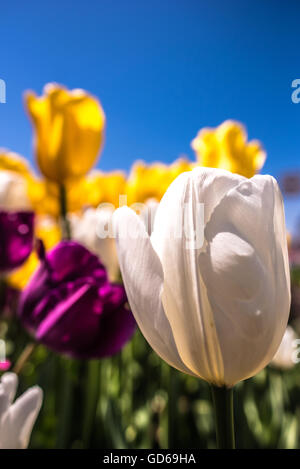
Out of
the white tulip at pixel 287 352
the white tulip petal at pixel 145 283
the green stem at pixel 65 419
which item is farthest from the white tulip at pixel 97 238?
the white tulip petal at pixel 145 283

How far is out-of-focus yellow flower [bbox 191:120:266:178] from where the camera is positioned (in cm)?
62

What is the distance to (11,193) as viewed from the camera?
1.90 ft

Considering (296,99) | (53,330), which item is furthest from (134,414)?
(296,99)

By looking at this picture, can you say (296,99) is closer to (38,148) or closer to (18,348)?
(38,148)

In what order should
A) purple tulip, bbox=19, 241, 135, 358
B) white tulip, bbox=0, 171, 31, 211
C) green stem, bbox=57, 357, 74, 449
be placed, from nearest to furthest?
purple tulip, bbox=19, 241, 135, 358
green stem, bbox=57, 357, 74, 449
white tulip, bbox=0, 171, 31, 211

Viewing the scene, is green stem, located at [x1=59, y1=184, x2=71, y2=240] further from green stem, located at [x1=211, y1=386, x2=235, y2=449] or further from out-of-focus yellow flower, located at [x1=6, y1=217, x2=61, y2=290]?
green stem, located at [x1=211, y1=386, x2=235, y2=449]

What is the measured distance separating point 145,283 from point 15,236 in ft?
0.87

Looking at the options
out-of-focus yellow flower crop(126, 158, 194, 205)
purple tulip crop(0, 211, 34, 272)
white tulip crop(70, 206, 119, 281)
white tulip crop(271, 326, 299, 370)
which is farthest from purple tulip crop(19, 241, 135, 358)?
out-of-focus yellow flower crop(126, 158, 194, 205)

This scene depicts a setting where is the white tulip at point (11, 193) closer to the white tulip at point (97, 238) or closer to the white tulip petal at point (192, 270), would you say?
the white tulip at point (97, 238)

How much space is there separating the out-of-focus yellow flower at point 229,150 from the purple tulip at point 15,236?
299mm

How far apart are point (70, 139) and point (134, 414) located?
0.41 m

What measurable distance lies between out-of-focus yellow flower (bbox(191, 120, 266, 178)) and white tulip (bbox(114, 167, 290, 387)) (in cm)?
41

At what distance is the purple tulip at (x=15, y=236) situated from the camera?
16.5 inches
